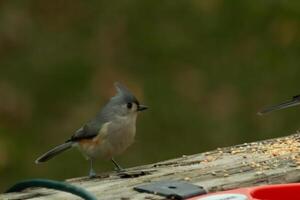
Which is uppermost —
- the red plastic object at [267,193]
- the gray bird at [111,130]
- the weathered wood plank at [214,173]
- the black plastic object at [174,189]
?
the gray bird at [111,130]

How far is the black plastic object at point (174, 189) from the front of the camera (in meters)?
3.80

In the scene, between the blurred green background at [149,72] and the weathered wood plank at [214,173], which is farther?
the blurred green background at [149,72]

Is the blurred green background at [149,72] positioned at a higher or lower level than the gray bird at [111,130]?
higher

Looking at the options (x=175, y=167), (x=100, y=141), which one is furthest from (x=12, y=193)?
(x=100, y=141)

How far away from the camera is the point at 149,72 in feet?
34.2

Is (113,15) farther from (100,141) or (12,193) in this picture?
(12,193)

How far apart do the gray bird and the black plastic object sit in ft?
5.55

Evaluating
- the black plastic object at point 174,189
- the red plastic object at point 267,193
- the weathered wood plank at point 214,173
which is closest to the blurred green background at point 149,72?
the weathered wood plank at point 214,173

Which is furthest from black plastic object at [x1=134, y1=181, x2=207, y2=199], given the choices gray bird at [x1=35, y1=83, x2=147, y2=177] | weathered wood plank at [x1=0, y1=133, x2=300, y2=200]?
gray bird at [x1=35, y1=83, x2=147, y2=177]

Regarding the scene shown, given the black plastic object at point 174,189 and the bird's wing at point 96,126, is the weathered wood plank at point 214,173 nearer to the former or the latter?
the black plastic object at point 174,189

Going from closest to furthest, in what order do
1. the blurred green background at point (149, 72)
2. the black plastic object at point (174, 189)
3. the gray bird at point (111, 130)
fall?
the black plastic object at point (174, 189) < the gray bird at point (111, 130) < the blurred green background at point (149, 72)

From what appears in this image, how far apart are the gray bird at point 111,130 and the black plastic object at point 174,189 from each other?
1.69m

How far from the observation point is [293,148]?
4777mm

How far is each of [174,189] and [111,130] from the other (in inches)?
73.0
